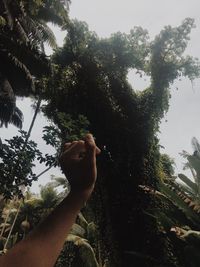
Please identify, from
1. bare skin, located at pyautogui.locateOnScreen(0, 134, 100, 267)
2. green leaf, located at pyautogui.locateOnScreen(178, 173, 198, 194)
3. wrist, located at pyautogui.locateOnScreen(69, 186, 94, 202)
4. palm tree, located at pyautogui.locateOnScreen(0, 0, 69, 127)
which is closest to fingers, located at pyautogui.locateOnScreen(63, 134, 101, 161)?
bare skin, located at pyautogui.locateOnScreen(0, 134, 100, 267)

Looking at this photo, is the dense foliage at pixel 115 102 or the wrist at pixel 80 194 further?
the dense foliage at pixel 115 102

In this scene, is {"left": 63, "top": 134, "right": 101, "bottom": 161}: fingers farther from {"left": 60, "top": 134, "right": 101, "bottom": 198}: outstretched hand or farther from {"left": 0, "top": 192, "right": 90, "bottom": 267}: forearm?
{"left": 0, "top": 192, "right": 90, "bottom": 267}: forearm

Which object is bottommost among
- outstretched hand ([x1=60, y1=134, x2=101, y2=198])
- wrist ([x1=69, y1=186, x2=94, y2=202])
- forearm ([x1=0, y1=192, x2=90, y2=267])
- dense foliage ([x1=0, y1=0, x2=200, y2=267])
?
forearm ([x1=0, y1=192, x2=90, y2=267])

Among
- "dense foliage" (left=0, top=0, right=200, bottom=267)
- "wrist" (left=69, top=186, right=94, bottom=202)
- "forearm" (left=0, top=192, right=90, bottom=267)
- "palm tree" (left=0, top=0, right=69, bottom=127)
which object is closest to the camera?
"forearm" (left=0, top=192, right=90, bottom=267)

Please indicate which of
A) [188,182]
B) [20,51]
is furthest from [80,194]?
[20,51]

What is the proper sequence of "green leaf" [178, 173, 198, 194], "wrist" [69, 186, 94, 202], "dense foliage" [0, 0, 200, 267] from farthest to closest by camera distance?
1. "dense foliage" [0, 0, 200, 267]
2. "green leaf" [178, 173, 198, 194]
3. "wrist" [69, 186, 94, 202]

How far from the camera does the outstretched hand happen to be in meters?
1.14

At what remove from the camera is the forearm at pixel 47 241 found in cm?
83

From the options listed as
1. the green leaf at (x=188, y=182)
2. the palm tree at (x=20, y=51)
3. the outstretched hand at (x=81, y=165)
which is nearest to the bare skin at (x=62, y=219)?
the outstretched hand at (x=81, y=165)

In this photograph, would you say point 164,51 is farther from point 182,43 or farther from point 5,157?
point 5,157

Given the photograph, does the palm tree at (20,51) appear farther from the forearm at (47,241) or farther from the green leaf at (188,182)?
the forearm at (47,241)

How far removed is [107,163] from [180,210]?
5011 mm

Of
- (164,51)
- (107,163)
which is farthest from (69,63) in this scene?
(107,163)

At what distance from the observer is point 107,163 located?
1295 cm
